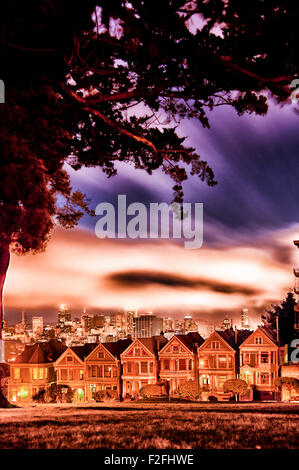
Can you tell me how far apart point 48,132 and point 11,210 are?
5.83 feet

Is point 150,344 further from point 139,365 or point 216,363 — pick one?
point 216,363

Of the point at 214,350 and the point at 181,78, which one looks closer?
the point at 181,78

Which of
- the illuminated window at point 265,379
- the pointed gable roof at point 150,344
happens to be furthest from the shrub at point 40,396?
the illuminated window at point 265,379

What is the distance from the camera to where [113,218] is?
11008mm

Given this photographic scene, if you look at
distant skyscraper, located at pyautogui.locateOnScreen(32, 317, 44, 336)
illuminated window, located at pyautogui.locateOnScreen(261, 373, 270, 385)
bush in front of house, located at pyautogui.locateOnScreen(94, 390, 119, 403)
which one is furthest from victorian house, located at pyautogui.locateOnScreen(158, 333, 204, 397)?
distant skyscraper, located at pyautogui.locateOnScreen(32, 317, 44, 336)

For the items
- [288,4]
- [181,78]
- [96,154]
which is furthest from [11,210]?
[288,4]

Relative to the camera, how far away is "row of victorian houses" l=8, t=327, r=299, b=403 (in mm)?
39906

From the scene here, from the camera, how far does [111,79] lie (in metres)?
9.38

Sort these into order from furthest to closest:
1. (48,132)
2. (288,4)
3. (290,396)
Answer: (290,396) < (48,132) < (288,4)

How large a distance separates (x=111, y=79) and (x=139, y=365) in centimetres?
3694

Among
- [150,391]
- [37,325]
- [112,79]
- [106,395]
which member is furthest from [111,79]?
[37,325]

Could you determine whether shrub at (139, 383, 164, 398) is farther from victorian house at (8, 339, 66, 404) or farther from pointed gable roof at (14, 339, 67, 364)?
victorian house at (8, 339, 66, 404)

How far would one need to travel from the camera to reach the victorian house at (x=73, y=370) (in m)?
44.4

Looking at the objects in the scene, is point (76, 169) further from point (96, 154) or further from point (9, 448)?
point (9, 448)
